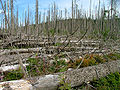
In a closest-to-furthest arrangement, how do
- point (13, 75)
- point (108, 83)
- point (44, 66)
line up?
point (108, 83), point (13, 75), point (44, 66)

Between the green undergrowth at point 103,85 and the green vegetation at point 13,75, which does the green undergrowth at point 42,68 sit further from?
the green undergrowth at point 103,85

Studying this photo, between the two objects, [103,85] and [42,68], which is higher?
[42,68]

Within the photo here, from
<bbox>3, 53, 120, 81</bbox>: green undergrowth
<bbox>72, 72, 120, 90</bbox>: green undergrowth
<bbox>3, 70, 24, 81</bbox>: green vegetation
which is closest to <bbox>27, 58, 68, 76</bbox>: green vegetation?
<bbox>3, 53, 120, 81</bbox>: green undergrowth

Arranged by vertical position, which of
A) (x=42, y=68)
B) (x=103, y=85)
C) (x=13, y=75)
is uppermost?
(x=42, y=68)

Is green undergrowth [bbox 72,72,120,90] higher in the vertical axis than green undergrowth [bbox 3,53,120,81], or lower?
lower

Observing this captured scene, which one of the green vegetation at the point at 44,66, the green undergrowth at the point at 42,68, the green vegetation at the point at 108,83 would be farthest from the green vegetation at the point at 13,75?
the green vegetation at the point at 108,83

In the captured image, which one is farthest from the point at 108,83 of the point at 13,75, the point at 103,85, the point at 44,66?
the point at 13,75

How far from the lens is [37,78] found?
7.82 feet

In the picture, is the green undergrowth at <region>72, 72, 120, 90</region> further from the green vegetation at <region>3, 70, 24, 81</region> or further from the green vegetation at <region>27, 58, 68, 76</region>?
the green vegetation at <region>3, 70, 24, 81</region>

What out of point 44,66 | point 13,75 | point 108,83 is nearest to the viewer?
point 108,83

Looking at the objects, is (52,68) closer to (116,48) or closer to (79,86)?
(79,86)

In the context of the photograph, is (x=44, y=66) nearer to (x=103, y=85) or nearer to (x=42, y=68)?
(x=42, y=68)

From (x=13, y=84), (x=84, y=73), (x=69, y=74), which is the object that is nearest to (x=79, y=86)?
(x=84, y=73)

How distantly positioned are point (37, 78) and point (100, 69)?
83.1 inches
